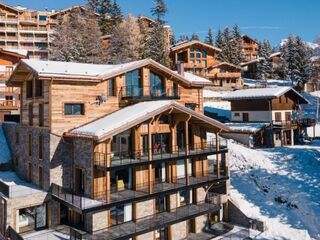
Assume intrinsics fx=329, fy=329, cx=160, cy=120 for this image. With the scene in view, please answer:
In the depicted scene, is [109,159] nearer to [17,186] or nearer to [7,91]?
[17,186]

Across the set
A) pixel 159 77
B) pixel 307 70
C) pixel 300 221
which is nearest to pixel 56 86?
pixel 159 77

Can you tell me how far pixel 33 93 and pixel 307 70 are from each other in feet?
232

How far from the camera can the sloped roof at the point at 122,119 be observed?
2136 cm

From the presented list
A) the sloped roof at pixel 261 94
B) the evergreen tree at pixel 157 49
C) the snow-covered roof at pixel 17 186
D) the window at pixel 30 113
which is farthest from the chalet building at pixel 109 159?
the evergreen tree at pixel 157 49

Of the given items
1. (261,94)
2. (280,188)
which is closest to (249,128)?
(261,94)

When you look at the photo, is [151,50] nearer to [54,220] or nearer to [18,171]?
[18,171]

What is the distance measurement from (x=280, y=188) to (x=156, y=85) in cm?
1635

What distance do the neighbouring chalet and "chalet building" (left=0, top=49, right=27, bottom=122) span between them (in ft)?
96.3

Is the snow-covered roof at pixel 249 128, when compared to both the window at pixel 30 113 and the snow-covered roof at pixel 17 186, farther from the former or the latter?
the snow-covered roof at pixel 17 186

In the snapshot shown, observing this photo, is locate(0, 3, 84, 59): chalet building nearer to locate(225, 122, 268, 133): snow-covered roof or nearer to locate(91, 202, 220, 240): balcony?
locate(225, 122, 268, 133): snow-covered roof

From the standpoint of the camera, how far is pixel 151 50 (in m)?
65.2

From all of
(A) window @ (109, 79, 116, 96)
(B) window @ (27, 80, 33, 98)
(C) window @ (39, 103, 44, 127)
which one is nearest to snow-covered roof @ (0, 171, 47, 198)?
(C) window @ (39, 103, 44, 127)

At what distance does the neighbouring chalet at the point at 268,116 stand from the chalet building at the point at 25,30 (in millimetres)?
52649

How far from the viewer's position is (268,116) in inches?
1863
